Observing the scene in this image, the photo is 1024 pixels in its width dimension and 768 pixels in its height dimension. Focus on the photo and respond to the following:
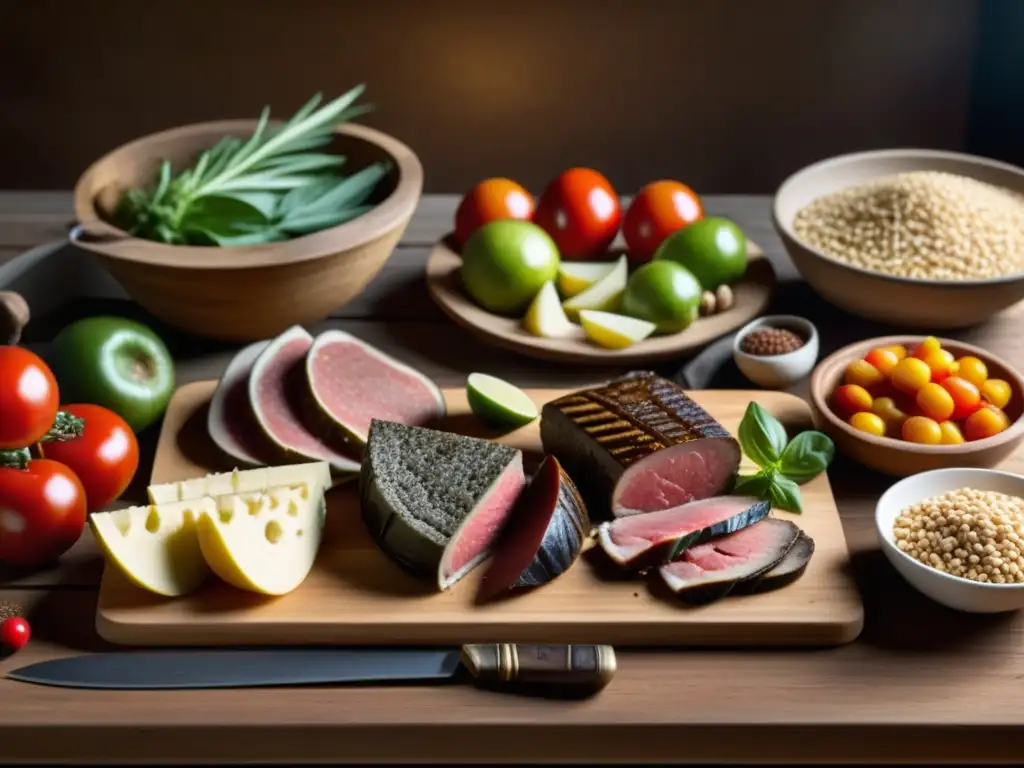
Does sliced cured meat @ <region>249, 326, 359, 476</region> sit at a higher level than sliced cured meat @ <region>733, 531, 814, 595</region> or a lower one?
higher

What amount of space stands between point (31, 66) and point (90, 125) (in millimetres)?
253

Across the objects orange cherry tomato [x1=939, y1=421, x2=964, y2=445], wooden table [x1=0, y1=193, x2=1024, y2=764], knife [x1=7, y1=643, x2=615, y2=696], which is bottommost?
wooden table [x1=0, y1=193, x2=1024, y2=764]

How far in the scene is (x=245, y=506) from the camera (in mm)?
1704

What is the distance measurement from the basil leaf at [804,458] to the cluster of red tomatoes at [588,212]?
0.78 metres

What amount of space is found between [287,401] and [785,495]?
0.84 meters

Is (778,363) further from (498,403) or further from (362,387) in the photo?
(362,387)

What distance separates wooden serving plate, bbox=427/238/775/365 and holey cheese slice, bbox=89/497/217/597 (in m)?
0.80

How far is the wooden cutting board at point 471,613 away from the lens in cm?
164

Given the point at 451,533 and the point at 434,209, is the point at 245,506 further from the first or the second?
the point at 434,209

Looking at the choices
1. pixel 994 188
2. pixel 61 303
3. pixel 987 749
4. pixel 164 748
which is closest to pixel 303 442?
pixel 164 748

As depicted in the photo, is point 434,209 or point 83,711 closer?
point 83,711

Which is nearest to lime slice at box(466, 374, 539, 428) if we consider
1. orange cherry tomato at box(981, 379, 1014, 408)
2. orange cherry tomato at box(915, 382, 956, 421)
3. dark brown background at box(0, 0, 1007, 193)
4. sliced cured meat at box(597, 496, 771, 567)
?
sliced cured meat at box(597, 496, 771, 567)

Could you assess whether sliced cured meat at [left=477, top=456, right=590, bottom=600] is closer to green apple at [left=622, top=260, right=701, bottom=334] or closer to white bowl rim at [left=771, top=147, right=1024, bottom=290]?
green apple at [left=622, top=260, right=701, bottom=334]

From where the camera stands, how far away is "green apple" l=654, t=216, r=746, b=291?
2.43 metres
